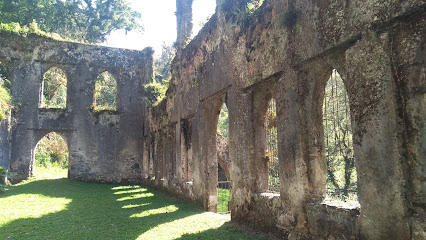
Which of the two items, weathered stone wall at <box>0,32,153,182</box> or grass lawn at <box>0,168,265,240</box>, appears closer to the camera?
grass lawn at <box>0,168,265,240</box>

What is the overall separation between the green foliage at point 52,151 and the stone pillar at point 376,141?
22064mm

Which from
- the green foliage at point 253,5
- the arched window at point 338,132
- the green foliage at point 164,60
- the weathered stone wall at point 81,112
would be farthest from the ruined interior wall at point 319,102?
the green foliage at point 164,60

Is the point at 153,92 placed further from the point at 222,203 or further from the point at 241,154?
the point at 241,154

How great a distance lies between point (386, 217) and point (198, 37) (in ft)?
23.1

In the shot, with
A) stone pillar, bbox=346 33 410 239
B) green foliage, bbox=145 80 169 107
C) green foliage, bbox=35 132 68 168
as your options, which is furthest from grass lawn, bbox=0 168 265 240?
green foliage, bbox=35 132 68 168

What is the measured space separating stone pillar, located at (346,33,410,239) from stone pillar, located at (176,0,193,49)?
1296 centimetres

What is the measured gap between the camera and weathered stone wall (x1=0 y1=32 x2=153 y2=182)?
14.9 meters

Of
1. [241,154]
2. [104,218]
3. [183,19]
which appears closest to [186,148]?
[104,218]

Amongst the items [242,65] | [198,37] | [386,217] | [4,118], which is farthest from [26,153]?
[386,217]

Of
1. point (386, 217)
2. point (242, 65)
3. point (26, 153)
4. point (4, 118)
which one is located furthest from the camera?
point (26, 153)

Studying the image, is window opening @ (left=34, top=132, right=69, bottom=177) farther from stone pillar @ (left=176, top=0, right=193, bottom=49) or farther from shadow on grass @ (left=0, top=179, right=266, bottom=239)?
stone pillar @ (left=176, top=0, right=193, bottom=49)

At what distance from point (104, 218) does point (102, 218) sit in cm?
4

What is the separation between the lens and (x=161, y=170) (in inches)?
525

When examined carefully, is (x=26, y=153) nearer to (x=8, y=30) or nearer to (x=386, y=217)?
(x=8, y=30)
